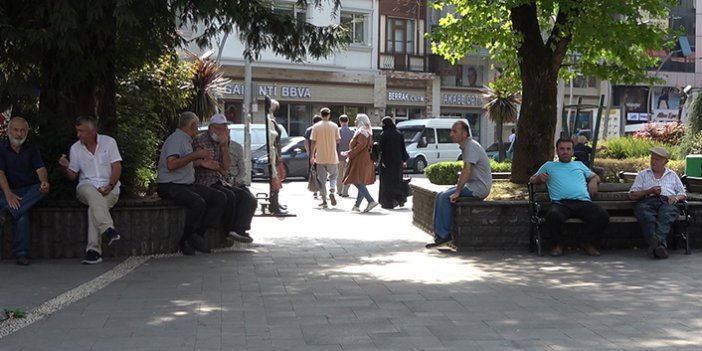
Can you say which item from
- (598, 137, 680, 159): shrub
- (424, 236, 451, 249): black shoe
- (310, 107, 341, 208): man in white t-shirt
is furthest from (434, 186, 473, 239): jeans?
(598, 137, 680, 159): shrub

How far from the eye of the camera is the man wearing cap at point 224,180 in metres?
10.7

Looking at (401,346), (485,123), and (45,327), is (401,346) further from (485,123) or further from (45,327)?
(485,123)

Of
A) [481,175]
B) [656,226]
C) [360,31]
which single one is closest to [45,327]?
[481,175]

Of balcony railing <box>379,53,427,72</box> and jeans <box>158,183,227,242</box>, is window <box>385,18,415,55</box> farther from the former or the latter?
jeans <box>158,183,227,242</box>

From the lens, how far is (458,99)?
165 ft

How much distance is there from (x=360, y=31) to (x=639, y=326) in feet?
125

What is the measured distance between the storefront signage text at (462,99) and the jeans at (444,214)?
39410 mm

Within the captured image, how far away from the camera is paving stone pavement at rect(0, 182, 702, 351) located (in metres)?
6.14

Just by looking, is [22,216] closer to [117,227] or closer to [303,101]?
[117,227]

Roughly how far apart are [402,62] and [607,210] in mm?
37068

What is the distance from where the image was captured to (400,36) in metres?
47.0

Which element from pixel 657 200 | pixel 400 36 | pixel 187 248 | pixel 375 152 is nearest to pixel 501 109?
pixel 400 36

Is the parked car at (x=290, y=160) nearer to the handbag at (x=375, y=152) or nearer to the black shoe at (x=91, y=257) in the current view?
the handbag at (x=375, y=152)

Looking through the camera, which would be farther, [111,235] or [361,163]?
[361,163]
